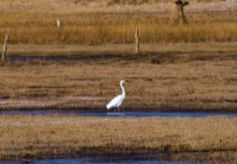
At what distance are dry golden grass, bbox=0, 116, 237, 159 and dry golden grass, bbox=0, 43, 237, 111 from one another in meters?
3.15

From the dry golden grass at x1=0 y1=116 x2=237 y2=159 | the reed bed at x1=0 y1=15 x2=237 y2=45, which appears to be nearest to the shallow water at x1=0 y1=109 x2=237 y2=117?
the dry golden grass at x1=0 y1=116 x2=237 y2=159

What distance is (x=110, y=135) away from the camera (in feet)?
56.7

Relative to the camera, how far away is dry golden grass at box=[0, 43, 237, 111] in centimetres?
2338

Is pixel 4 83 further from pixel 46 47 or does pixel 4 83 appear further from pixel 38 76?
pixel 46 47

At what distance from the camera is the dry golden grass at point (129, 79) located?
23375mm

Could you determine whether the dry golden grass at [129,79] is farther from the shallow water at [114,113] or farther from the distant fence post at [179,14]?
the distant fence post at [179,14]

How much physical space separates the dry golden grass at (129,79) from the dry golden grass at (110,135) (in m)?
3.15

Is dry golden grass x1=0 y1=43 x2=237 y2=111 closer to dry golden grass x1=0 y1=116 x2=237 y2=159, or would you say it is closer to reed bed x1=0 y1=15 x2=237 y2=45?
dry golden grass x1=0 y1=116 x2=237 y2=159

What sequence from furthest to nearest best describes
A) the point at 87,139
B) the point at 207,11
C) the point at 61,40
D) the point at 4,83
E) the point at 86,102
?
the point at 207,11 → the point at 61,40 → the point at 4,83 → the point at 86,102 → the point at 87,139

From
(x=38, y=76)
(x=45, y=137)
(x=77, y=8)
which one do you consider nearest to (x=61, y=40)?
(x=38, y=76)

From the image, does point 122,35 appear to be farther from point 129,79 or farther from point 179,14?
point 129,79

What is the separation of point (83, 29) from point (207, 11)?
93.9ft

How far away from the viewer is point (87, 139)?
1686 cm

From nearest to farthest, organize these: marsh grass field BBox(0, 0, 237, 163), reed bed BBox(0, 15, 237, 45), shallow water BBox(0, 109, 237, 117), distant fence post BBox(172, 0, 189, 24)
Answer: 1. marsh grass field BBox(0, 0, 237, 163)
2. shallow water BBox(0, 109, 237, 117)
3. reed bed BBox(0, 15, 237, 45)
4. distant fence post BBox(172, 0, 189, 24)
